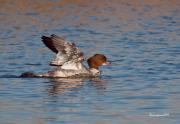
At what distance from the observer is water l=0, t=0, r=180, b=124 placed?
1162 cm

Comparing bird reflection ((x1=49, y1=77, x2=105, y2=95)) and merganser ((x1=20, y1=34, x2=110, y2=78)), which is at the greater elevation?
merganser ((x1=20, y1=34, x2=110, y2=78))

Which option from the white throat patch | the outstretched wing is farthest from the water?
the outstretched wing

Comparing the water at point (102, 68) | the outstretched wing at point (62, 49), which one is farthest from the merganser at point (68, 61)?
the water at point (102, 68)

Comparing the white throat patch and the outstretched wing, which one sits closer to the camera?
the outstretched wing

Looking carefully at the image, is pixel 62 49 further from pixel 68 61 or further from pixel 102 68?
pixel 102 68

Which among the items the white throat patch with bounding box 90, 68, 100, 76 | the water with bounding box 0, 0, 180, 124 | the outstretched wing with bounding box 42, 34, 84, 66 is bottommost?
the white throat patch with bounding box 90, 68, 100, 76

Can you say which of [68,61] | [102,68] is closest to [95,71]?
[68,61]

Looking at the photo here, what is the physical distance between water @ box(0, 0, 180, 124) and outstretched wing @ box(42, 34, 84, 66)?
0.57 metres

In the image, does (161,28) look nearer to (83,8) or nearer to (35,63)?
(83,8)

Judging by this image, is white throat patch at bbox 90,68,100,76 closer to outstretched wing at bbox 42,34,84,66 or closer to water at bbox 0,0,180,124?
water at bbox 0,0,180,124

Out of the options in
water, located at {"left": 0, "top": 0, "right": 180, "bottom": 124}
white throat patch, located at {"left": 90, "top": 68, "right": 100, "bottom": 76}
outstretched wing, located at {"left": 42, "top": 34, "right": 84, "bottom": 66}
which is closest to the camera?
water, located at {"left": 0, "top": 0, "right": 180, "bottom": 124}

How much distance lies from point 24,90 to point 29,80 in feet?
3.97

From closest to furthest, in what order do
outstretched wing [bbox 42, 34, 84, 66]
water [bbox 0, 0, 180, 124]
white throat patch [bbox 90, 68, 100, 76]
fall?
water [bbox 0, 0, 180, 124]
outstretched wing [bbox 42, 34, 84, 66]
white throat patch [bbox 90, 68, 100, 76]

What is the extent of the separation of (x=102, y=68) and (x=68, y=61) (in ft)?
4.48
